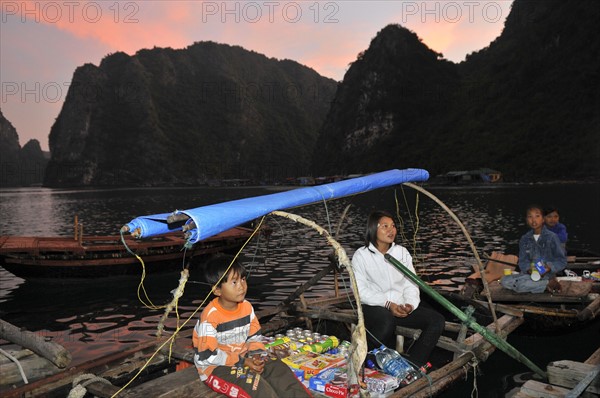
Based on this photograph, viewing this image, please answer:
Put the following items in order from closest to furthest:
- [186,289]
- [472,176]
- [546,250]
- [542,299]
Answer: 1. [542,299]
2. [546,250]
3. [186,289]
4. [472,176]

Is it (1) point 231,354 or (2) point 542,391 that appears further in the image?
(2) point 542,391

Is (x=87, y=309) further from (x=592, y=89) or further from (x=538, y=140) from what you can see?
(x=592, y=89)

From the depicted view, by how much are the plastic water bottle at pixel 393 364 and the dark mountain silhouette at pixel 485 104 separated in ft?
340

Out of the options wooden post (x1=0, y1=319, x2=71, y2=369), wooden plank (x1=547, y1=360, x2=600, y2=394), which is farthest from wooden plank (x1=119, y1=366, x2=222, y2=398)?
wooden plank (x1=547, y1=360, x2=600, y2=394)

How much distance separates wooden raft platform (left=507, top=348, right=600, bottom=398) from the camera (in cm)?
554

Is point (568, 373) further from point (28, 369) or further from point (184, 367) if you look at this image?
point (28, 369)

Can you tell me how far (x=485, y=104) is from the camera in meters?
139

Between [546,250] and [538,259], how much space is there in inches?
10.6

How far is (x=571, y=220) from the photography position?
37000 mm

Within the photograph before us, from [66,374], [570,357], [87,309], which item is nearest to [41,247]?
[87,309]

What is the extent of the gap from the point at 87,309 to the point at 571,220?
37.4m

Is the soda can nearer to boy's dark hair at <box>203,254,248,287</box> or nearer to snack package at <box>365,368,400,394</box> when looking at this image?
snack package at <box>365,368,400,394</box>

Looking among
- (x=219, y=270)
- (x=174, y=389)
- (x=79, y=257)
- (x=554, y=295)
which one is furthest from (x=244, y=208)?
(x=79, y=257)

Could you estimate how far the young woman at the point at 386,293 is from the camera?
6.89 meters
